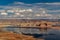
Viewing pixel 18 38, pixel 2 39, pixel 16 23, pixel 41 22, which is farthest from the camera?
pixel 41 22

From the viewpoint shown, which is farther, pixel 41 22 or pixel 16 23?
pixel 41 22

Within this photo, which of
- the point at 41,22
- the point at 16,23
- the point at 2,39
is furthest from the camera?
the point at 41,22

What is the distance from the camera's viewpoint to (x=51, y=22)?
60281 mm

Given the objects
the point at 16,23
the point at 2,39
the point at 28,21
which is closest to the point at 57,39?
the point at 2,39

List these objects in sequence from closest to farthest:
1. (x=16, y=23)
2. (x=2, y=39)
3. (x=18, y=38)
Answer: (x=2, y=39) → (x=18, y=38) → (x=16, y=23)

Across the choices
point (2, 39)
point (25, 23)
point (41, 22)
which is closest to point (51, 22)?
point (41, 22)

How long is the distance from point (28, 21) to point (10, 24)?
5.50 meters

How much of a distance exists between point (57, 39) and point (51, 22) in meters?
24.2

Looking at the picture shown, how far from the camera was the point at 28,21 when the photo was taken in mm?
61875

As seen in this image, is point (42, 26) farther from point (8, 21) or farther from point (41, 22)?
point (8, 21)

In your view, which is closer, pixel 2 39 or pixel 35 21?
pixel 2 39

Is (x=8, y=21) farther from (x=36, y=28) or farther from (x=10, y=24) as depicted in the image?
(x=36, y=28)

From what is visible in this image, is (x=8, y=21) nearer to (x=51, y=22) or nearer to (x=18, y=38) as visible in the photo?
(x=51, y=22)

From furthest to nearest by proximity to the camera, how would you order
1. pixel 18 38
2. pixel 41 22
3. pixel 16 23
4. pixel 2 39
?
pixel 41 22 → pixel 16 23 → pixel 18 38 → pixel 2 39
